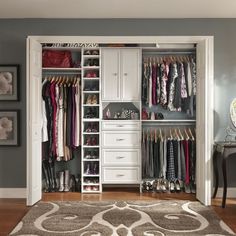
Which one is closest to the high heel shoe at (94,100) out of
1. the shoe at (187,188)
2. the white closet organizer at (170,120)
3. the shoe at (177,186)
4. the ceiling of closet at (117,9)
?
the white closet organizer at (170,120)

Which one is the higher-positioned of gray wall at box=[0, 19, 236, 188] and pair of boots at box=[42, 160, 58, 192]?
gray wall at box=[0, 19, 236, 188]

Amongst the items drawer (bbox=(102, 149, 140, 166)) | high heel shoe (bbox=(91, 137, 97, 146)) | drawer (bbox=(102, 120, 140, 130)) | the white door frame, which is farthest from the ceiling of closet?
drawer (bbox=(102, 149, 140, 166))

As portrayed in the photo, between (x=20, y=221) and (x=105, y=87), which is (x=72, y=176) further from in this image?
(x=20, y=221)

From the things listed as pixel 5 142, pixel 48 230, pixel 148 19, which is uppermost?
pixel 148 19

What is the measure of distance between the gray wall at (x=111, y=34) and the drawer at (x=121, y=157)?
4.15 ft

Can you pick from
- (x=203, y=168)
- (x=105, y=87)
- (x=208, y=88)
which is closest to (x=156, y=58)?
(x=105, y=87)

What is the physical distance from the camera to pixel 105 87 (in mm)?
5863

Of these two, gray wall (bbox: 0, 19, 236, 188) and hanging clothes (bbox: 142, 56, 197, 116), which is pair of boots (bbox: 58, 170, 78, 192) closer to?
gray wall (bbox: 0, 19, 236, 188)

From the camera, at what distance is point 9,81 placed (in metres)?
5.18

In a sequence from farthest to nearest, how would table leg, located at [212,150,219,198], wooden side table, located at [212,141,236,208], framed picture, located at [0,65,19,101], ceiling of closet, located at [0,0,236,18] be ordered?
framed picture, located at [0,65,19,101] < table leg, located at [212,150,219,198] < wooden side table, located at [212,141,236,208] < ceiling of closet, located at [0,0,236,18]

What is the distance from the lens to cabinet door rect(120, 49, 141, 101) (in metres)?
5.84

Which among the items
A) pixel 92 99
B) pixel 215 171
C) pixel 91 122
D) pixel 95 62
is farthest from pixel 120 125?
pixel 215 171

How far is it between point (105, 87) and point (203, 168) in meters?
1.97

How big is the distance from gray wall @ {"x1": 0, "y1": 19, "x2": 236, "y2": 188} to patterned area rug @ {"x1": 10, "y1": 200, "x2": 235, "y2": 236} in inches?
29.1
